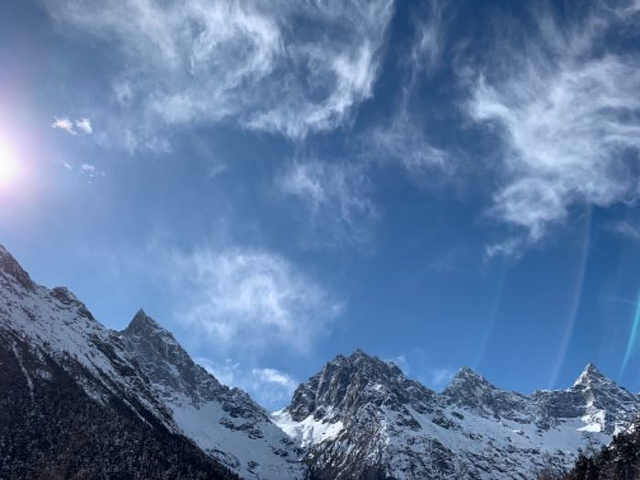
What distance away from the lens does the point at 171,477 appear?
18838cm

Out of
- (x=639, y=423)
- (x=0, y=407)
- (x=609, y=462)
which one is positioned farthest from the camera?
(x=0, y=407)

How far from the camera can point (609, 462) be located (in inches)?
4754

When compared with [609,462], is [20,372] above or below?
below

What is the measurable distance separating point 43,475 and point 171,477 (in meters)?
50.5

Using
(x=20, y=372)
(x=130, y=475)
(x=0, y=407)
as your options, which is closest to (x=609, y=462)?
(x=130, y=475)

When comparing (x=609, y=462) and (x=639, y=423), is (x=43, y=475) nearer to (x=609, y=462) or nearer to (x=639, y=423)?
(x=609, y=462)

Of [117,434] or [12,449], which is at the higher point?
[117,434]

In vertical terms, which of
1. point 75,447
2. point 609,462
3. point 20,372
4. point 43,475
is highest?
point 609,462

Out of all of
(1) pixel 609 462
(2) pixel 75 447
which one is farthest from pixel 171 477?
(1) pixel 609 462

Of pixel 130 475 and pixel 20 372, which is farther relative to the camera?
pixel 20 372

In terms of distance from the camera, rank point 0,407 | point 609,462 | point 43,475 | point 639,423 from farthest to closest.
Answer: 1. point 0,407
2. point 43,475
3. point 639,423
4. point 609,462

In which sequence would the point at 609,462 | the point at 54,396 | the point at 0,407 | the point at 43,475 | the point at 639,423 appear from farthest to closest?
the point at 54,396 < the point at 0,407 < the point at 43,475 < the point at 639,423 < the point at 609,462

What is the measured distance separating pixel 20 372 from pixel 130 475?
5257cm

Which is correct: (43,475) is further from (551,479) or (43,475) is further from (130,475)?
(551,479)
